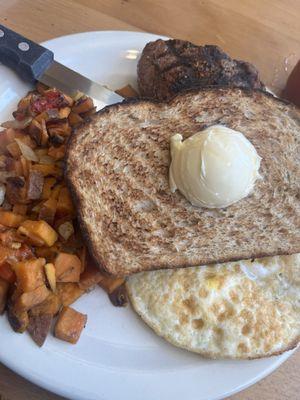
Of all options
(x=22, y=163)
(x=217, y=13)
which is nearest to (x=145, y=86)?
(x=22, y=163)

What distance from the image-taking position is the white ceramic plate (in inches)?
62.1

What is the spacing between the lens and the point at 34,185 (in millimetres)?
1698

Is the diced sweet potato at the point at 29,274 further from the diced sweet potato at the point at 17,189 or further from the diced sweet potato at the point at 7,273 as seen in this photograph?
the diced sweet potato at the point at 17,189

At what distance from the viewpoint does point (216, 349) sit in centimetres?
168

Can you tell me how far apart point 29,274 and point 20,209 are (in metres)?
0.29

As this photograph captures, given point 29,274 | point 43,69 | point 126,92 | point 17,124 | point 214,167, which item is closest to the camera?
point 29,274

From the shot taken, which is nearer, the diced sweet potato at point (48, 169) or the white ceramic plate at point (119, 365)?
the white ceramic plate at point (119, 365)

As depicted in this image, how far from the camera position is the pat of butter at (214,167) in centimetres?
168

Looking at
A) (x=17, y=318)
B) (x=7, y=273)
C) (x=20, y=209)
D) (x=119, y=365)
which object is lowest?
(x=119, y=365)

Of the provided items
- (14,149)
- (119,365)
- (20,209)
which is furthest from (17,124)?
(119,365)

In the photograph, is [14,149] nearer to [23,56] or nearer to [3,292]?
[23,56]

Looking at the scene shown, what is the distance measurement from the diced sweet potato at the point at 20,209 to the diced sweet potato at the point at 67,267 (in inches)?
9.1

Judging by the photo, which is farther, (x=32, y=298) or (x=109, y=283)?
(x=109, y=283)

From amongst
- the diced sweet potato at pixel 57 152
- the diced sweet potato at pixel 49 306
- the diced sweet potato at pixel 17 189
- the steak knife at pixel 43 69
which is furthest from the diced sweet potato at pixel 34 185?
the steak knife at pixel 43 69
